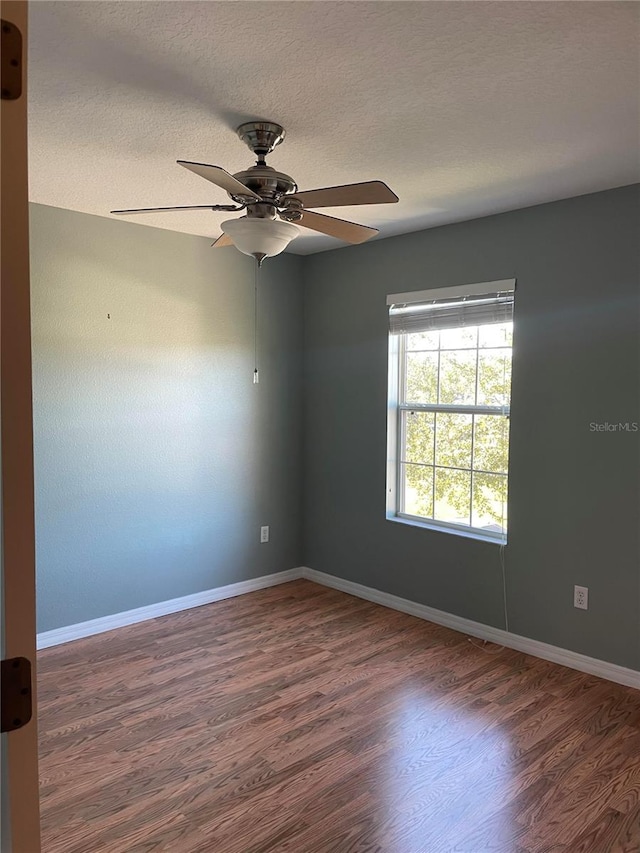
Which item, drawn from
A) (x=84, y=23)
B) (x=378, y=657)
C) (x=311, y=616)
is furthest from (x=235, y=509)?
(x=84, y=23)

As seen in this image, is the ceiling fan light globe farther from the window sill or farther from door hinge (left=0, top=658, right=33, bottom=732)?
the window sill

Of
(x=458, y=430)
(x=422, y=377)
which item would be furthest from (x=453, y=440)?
(x=422, y=377)

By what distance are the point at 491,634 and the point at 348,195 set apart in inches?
103

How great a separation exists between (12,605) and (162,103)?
1830mm

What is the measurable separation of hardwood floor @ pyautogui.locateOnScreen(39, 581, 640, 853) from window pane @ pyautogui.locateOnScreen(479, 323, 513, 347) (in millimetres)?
1720

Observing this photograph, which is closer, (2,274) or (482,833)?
(2,274)

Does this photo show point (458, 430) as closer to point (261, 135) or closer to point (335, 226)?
point (335, 226)

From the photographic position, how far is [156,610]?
3998 mm

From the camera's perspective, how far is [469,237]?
12.1ft

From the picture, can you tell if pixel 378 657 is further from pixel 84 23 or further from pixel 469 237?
pixel 84 23

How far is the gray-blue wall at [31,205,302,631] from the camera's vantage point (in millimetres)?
3512

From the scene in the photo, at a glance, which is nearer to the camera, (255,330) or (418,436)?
(418,436)

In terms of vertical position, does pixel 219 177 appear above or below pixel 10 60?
above

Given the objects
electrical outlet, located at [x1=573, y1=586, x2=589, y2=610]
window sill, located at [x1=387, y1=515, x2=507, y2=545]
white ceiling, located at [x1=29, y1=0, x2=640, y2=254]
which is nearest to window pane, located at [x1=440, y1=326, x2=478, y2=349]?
white ceiling, located at [x1=29, y1=0, x2=640, y2=254]
